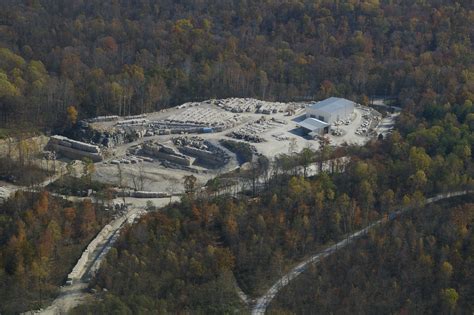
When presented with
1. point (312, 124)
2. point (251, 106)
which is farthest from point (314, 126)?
point (251, 106)

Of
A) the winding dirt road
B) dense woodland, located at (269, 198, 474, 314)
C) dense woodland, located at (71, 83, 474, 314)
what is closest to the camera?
dense woodland, located at (269, 198, 474, 314)

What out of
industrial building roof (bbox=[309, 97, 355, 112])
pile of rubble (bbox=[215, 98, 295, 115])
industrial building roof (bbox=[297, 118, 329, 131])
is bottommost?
industrial building roof (bbox=[297, 118, 329, 131])

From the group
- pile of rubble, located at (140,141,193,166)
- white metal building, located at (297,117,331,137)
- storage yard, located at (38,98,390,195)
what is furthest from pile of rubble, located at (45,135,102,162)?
white metal building, located at (297,117,331,137)

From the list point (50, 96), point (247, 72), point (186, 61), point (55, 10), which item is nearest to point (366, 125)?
point (247, 72)

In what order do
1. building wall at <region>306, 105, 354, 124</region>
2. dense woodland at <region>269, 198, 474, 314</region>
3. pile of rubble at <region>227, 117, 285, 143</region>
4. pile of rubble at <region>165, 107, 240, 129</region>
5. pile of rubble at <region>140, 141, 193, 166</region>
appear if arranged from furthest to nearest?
building wall at <region>306, 105, 354, 124</region>, pile of rubble at <region>165, 107, 240, 129</region>, pile of rubble at <region>227, 117, 285, 143</region>, pile of rubble at <region>140, 141, 193, 166</region>, dense woodland at <region>269, 198, 474, 314</region>

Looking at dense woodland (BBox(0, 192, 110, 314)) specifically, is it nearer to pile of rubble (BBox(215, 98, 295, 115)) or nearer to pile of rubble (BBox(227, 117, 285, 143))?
pile of rubble (BBox(227, 117, 285, 143))

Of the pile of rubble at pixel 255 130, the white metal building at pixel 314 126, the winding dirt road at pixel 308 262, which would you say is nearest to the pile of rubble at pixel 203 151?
the pile of rubble at pixel 255 130

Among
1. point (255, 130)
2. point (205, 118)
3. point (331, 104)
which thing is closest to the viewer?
point (255, 130)

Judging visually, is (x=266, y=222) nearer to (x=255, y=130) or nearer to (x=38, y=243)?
(x=38, y=243)
